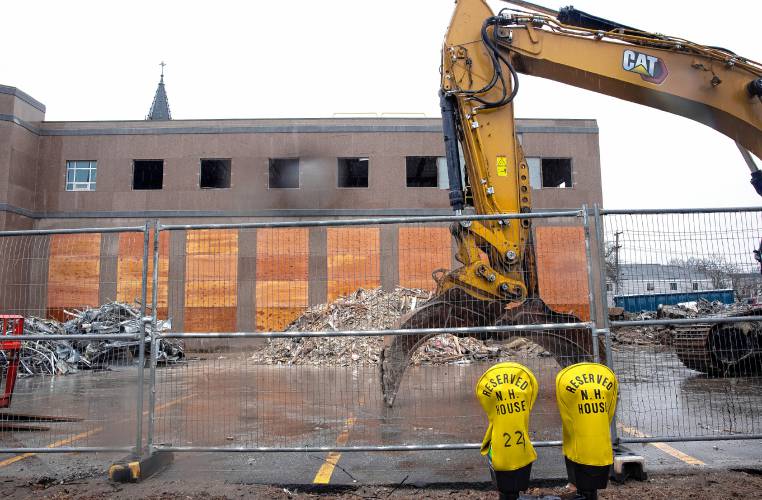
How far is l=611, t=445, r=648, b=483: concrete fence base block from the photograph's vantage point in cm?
469

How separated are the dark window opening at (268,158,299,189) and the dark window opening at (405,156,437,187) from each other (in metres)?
4.73

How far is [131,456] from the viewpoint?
530cm

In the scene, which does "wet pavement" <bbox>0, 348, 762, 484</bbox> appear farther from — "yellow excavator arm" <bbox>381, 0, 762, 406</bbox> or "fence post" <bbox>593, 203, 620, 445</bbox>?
"yellow excavator arm" <bbox>381, 0, 762, 406</bbox>

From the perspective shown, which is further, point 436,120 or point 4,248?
point 436,120

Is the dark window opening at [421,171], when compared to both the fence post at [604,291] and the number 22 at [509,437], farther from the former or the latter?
the number 22 at [509,437]

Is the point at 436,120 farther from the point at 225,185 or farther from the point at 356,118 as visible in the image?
the point at 225,185

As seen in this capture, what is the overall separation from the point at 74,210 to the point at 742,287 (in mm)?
23939

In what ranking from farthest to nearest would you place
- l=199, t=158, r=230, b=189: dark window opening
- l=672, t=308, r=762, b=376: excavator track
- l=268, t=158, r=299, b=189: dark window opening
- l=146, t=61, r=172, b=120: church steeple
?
l=146, t=61, r=172, b=120: church steeple, l=199, t=158, r=230, b=189: dark window opening, l=268, t=158, r=299, b=189: dark window opening, l=672, t=308, r=762, b=376: excavator track

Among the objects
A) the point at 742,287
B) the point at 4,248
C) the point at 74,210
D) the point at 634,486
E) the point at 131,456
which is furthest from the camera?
the point at 74,210

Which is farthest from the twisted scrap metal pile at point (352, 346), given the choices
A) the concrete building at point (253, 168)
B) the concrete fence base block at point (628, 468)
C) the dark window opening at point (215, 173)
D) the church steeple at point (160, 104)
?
the church steeple at point (160, 104)

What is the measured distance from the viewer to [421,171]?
2336cm

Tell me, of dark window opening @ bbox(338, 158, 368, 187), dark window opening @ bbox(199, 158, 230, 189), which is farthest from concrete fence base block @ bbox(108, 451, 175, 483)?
dark window opening @ bbox(199, 158, 230, 189)

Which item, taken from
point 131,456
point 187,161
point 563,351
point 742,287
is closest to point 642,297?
point 742,287

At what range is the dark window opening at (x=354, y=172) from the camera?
2325cm
